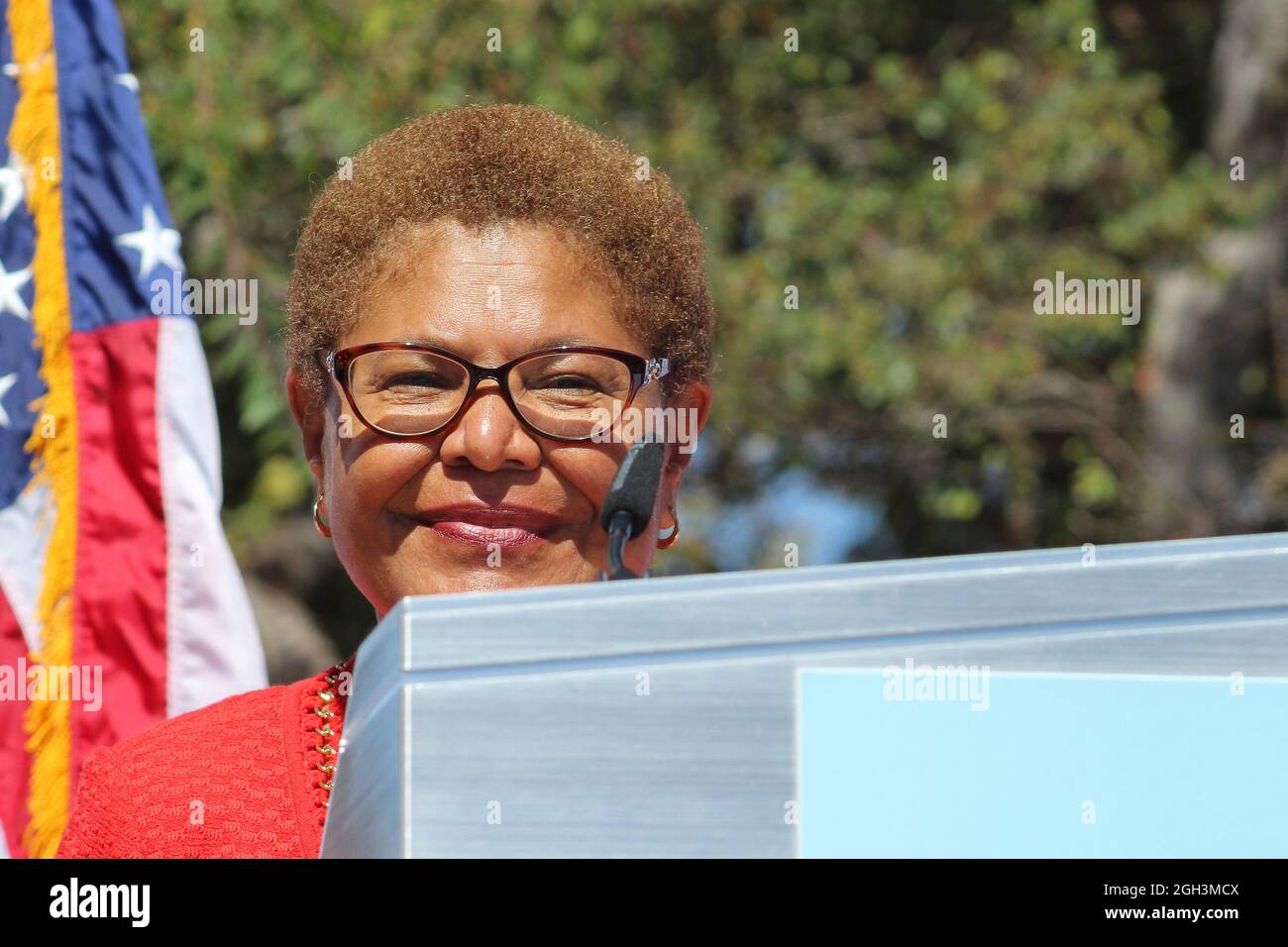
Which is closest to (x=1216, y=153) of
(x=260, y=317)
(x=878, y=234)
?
(x=878, y=234)

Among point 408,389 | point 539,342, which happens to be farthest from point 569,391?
point 408,389

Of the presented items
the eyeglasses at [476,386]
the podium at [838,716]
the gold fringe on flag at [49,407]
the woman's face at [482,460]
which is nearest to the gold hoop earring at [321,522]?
the woman's face at [482,460]

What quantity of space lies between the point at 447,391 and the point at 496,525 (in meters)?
0.14

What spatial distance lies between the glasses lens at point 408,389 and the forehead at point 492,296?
28mm

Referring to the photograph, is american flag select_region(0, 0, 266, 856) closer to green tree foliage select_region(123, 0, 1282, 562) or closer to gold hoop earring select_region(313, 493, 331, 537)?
gold hoop earring select_region(313, 493, 331, 537)

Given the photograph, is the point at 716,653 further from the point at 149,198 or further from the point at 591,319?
the point at 149,198

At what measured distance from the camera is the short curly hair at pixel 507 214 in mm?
1888

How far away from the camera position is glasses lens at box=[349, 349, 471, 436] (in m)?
1.73

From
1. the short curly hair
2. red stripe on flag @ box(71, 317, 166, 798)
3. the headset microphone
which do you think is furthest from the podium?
red stripe on flag @ box(71, 317, 166, 798)

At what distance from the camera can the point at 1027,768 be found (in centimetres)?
97

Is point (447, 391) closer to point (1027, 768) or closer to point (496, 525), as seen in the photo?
point (496, 525)

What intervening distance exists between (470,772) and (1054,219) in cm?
702

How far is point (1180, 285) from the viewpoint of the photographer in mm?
7410

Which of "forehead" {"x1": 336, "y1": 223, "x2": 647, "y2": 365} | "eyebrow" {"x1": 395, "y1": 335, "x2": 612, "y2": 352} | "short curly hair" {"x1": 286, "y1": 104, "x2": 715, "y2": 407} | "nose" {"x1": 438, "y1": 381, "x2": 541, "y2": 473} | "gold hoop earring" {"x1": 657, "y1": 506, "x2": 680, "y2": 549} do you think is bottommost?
"gold hoop earring" {"x1": 657, "y1": 506, "x2": 680, "y2": 549}
